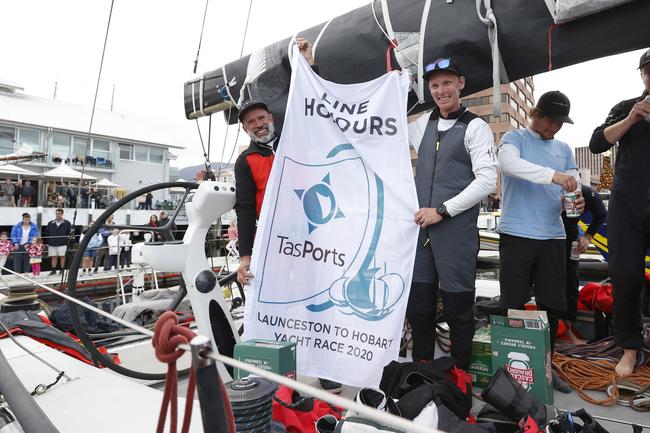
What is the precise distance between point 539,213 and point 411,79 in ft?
3.34

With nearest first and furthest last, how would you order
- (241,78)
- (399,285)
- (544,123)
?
(399,285) → (544,123) → (241,78)

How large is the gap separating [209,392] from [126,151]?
3068cm

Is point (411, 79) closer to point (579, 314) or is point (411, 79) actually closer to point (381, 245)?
point (381, 245)

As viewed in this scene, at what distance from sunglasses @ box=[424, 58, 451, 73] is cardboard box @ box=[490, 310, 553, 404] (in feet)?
4.15

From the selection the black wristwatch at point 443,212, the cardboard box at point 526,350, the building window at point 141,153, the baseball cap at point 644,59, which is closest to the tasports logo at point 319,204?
the black wristwatch at point 443,212

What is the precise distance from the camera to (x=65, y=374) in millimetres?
1961

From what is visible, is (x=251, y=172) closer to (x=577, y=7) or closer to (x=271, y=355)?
(x=271, y=355)

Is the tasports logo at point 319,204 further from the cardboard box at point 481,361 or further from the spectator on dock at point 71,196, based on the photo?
the spectator on dock at point 71,196

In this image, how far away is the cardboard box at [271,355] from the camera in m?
1.80

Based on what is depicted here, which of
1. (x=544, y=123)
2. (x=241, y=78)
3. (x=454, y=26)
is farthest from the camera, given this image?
(x=241, y=78)

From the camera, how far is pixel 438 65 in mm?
1994

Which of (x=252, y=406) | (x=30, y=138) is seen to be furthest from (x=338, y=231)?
(x=30, y=138)

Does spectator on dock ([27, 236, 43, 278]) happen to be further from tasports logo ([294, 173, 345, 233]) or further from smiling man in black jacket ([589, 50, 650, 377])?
smiling man in black jacket ([589, 50, 650, 377])

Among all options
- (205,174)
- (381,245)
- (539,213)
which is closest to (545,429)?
(381,245)
